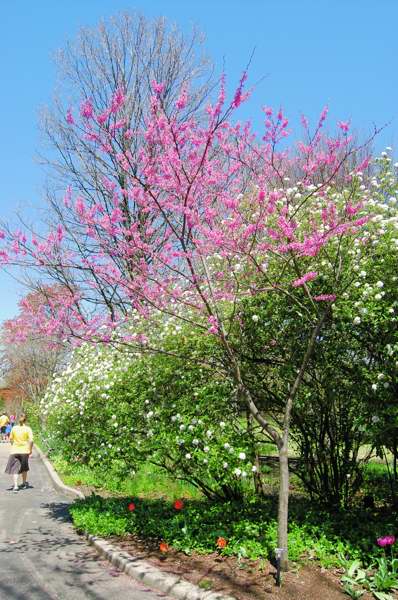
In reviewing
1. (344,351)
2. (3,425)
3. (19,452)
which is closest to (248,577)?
(344,351)

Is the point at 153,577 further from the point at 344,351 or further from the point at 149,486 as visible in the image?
the point at 149,486

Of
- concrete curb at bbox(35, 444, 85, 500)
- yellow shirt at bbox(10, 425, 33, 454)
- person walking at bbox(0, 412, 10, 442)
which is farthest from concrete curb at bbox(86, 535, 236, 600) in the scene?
person walking at bbox(0, 412, 10, 442)

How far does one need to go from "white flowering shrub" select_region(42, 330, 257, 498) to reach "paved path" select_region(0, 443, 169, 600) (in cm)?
108

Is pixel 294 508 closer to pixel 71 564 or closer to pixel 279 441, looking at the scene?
pixel 279 441

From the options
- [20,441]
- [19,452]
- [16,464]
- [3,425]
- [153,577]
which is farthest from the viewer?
[3,425]

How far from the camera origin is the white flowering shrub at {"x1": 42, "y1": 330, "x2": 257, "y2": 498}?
19.7 feet

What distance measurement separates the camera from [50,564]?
6.00 m

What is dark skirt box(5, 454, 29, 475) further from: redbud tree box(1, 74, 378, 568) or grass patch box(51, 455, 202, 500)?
redbud tree box(1, 74, 378, 568)

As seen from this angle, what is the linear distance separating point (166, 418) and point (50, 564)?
6.69ft

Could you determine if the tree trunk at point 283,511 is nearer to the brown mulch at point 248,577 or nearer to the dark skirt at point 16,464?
the brown mulch at point 248,577

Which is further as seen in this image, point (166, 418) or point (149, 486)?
point (149, 486)

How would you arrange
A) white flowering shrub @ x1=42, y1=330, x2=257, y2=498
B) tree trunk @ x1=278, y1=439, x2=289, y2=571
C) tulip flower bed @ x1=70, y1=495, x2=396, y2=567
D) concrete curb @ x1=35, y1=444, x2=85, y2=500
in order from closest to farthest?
tree trunk @ x1=278, y1=439, x2=289, y2=571, tulip flower bed @ x1=70, y1=495, x2=396, y2=567, white flowering shrub @ x1=42, y1=330, x2=257, y2=498, concrete curb @ x1=35, y1=444, x2=85, y2=500

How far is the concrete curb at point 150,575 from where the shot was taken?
4722 mm

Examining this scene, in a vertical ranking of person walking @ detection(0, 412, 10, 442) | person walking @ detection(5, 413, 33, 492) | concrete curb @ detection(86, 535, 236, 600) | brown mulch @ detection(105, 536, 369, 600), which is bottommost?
concrete curb @ detection(86, 535, 236, 600)
